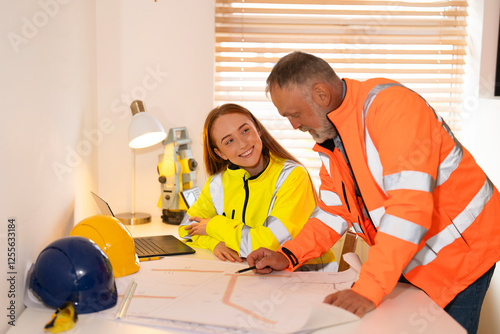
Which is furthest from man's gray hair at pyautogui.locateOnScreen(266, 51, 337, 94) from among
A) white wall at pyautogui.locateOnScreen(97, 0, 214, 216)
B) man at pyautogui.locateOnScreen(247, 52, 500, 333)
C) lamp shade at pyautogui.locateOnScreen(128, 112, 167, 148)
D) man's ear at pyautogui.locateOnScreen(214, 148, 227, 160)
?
white wall at pyautogui.locateOnScreen(97, 0, 214, 216)

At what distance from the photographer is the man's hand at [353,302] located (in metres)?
1.14

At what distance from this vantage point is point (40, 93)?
4.73 ft

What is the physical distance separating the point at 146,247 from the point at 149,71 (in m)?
1.04

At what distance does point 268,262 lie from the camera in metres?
1.44

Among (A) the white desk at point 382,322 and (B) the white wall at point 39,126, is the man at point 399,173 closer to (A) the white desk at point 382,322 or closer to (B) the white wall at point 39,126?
(A) the white desk at point 382,322

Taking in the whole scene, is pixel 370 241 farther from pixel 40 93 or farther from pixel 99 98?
pixel 99 98

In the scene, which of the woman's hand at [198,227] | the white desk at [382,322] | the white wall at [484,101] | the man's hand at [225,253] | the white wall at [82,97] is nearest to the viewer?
the white desk at [382,322]

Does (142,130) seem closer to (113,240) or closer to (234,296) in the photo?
(113,240)

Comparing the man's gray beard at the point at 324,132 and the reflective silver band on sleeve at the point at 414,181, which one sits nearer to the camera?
the reflective silver band on sleeve at the point at 414,181

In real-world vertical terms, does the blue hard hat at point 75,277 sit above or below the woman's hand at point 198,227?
above

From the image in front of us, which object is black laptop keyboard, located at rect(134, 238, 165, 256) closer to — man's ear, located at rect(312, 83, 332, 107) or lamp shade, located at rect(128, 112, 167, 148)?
lamp shade, located at rect(128, 112, 167, 148)

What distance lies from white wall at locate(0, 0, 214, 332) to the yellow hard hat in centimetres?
13

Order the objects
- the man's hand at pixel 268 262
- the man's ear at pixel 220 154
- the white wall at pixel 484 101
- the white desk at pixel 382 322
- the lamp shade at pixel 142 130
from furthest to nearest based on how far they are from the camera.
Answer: the white wall at pixel 484 101 < the lamp shade at pixel 142 130 < the man's ear at pixel 220 154 < the man's hand at pixel 268 262 < the white desk at pixel 382 322

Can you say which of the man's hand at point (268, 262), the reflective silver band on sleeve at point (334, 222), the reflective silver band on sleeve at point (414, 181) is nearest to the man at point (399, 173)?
the reflective silver band on sleeve at point (414, 181)
